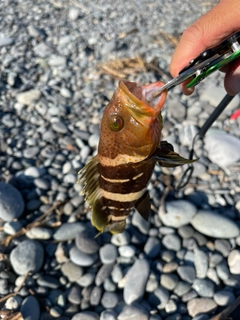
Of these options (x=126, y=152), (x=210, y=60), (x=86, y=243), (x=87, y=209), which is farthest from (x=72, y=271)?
(x=210, y=60)

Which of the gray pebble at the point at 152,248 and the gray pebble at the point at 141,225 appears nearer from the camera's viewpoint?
the gray pebble at the point at 152,248

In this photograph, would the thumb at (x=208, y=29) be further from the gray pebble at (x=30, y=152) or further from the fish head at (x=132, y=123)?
the gray pebble at (x=30, y=152)

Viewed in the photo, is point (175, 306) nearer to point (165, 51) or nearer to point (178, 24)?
point (165, 51)

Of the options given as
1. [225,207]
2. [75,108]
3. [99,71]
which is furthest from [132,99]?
[99,71]

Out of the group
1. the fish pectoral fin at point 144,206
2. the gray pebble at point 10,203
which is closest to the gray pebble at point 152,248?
the fish pectoral fin at point 144,206

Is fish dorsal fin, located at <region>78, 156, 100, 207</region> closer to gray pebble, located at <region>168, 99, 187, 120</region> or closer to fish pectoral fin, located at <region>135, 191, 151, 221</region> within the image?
fish pectoral fin, located at <region>135, 191, 151, 221</region>

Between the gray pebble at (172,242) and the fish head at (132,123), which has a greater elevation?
the fish head at (132,123)

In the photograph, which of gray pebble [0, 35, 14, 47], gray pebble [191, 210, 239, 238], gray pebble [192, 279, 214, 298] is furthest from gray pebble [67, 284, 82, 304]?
gray pebble [0, 35, 14, 47]
